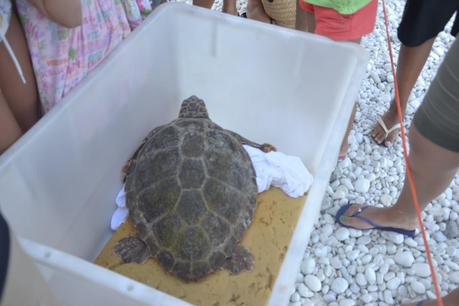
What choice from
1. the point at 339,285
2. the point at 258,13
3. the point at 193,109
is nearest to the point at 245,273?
the point at 339,285

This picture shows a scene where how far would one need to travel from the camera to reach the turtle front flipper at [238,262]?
1.10 meters

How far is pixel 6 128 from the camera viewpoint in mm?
928

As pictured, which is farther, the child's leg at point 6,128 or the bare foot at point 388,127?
the bare foot at point 388,127

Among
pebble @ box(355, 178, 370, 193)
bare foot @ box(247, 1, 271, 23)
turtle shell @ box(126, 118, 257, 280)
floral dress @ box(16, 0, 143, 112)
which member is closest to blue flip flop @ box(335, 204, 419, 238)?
pebble @ box(355, 178, 370, 193)

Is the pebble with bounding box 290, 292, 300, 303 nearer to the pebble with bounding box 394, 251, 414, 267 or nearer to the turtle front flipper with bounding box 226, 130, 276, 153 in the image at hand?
the pebble with bounding box 394, 251, 414, 267

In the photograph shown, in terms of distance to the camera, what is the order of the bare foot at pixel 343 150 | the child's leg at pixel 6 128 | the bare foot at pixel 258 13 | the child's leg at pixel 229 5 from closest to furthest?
the child's leg at pixel 6 128 < the bare foot at pixel 343 150 < the child's leg at pixel 229 5 < the bare foot at pixel 258 13

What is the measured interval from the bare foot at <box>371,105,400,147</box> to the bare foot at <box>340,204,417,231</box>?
37 centimetres

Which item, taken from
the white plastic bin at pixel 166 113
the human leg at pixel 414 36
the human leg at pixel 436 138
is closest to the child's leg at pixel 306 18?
the white plastic bin at pixel 166 113

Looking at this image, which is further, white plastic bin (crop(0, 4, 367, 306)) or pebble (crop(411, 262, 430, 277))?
pebble (crop(411, 262, 430, 277))

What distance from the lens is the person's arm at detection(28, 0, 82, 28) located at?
88cm

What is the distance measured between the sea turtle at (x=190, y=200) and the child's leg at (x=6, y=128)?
0.34 metres

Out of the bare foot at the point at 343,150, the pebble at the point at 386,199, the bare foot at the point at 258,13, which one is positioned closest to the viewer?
the pebble at the point at 386,199

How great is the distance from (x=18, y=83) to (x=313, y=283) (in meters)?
0.97

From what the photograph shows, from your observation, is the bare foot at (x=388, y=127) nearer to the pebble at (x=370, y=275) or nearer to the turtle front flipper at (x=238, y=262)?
the pebble at (x=370, y=275)
